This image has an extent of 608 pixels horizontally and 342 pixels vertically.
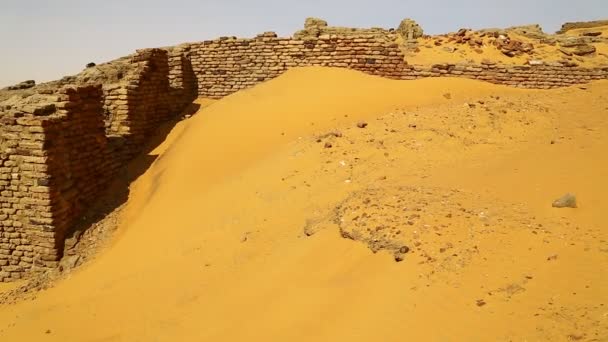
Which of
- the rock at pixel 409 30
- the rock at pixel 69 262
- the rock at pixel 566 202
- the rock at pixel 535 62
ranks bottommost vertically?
the rock at pixel 69 262

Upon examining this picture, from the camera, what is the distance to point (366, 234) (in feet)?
10.7

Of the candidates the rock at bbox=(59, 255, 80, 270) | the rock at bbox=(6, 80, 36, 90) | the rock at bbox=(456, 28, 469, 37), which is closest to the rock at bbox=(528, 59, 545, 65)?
the rock at bbox=(456, 28, 469, 37)

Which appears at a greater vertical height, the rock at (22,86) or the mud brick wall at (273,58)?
the mud brick wall at (273,58)

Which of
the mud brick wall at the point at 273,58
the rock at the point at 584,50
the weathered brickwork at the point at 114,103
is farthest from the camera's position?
the rock at the point at 584,50

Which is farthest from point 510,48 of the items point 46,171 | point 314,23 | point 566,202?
point 46,171

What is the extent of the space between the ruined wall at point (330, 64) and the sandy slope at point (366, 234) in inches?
72.2

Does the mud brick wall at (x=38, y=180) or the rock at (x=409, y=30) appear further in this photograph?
the rock at (x=409, y=30)

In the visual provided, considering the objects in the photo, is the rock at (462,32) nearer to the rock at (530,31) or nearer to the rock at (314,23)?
the rock at (530,31)

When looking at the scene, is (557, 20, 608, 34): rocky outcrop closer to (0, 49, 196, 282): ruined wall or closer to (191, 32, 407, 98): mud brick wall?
(191, 32, 407, 98): mud brick wall

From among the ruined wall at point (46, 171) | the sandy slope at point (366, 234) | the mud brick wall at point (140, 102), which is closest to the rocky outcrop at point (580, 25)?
the sandy slope at point (366, 234)

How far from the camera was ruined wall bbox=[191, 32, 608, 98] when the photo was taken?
912 centimetres

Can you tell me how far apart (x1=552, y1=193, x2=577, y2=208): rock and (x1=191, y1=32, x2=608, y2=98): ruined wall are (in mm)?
6804

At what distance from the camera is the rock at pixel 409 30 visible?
39.5ft

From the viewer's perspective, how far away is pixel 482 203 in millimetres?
3338
